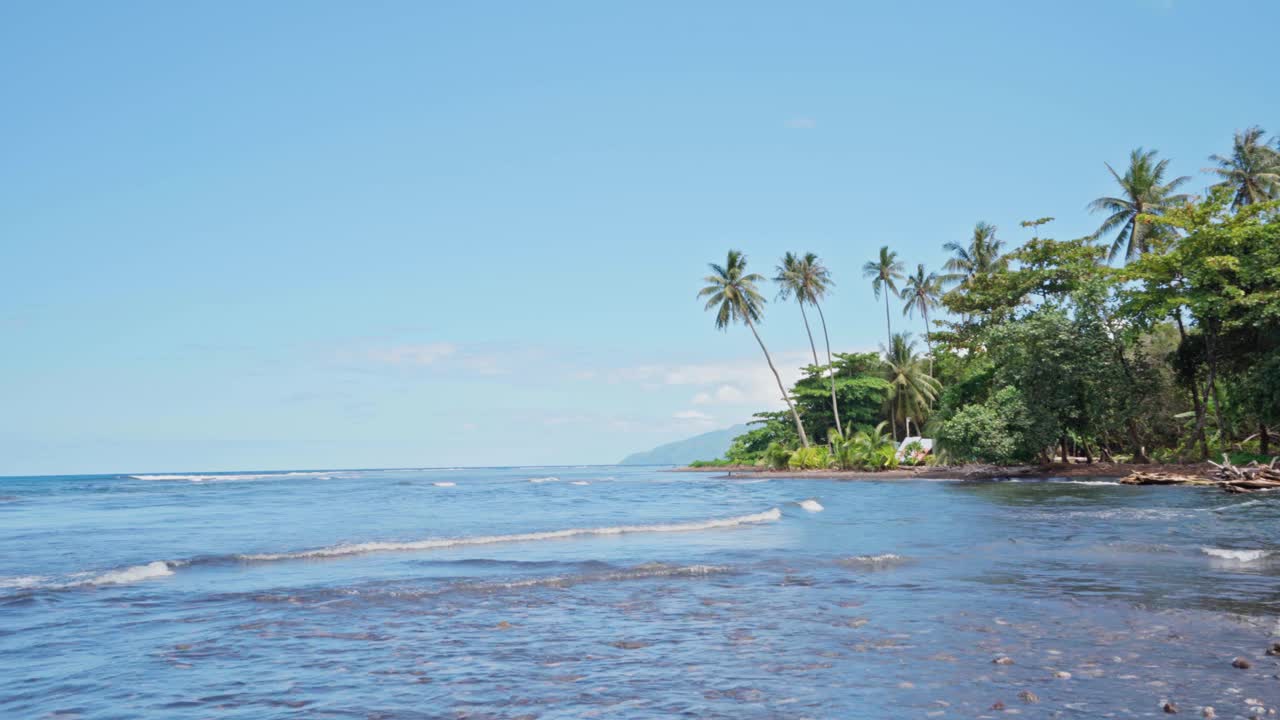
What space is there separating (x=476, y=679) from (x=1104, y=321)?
3775 cm

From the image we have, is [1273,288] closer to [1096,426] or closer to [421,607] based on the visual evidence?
[1096,426]

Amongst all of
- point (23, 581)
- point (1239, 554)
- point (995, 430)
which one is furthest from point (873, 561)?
point (995, 430)

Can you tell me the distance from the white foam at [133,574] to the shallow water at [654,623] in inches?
2.1

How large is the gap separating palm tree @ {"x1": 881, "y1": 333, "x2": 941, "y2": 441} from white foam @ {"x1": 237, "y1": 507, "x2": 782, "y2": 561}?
4939cm

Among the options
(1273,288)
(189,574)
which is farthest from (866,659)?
(1273,288)

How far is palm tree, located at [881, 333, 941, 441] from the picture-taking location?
220ft

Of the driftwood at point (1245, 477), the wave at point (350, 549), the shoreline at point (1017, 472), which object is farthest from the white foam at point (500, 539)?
the shoreline at point (1017, 472)

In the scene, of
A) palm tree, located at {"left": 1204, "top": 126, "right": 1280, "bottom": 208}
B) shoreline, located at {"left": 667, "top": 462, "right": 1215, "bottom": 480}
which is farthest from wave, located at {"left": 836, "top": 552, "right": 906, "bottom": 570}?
palm tree, located at {"left": 1204, "top": 126, "right": 1280, "bottom": 208}

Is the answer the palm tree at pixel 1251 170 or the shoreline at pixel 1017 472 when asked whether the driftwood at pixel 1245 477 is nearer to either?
the shoreline at pixel 1017 472

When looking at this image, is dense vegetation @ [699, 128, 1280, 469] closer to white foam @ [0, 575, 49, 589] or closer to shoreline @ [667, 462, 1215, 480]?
shoreline @ [667, 462, 1215, 480]

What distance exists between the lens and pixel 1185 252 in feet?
105

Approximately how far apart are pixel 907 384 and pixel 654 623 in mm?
63690

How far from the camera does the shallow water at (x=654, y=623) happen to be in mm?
5355

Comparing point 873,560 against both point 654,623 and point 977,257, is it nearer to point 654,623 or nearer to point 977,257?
point 654,623
